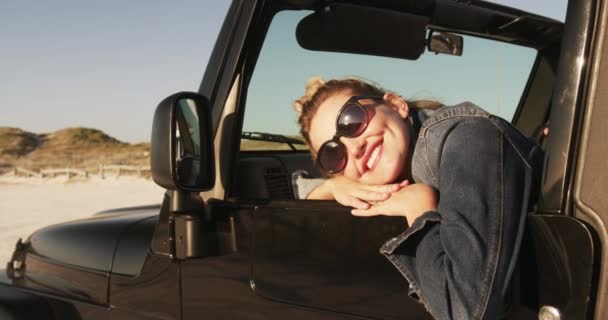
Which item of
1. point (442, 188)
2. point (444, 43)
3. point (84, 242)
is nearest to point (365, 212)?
point (442, 188)

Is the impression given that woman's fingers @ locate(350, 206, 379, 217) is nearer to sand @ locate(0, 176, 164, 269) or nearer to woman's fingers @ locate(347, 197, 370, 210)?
woman's fingers @ locate(347, 197, 370, 210)

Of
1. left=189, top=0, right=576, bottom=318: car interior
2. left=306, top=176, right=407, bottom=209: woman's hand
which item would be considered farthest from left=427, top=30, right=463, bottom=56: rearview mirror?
left=306, top=176, right=407, bottom=209: woman's hand

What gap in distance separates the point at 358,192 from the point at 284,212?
27 cm

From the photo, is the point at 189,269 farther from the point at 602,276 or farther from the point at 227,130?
the point at 602,276

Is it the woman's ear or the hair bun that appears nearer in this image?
the woman's ear

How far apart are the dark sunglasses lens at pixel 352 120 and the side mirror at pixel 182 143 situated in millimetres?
433

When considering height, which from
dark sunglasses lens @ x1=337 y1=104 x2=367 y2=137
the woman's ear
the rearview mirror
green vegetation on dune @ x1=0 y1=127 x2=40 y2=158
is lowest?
green vegetation on dune @ x1=0 y1=127 x2=40 y2=158

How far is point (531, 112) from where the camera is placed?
2900 mm

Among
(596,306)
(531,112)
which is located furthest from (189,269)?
(531,112)

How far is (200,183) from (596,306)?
42.9 inches

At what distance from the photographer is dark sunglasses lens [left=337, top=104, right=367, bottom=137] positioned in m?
1.45

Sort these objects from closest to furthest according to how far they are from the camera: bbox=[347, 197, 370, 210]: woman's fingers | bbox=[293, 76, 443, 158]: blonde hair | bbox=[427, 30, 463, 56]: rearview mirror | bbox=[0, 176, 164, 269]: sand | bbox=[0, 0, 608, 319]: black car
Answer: bbox=[0, 0, 608, 319]: black car < bbox=[347, 197, 370, 210]: woman's fingers < bbox=[293, 76, 443, 158]: blonde hair < bbox=[427, 30, 463, 56]: rearview mirror < bbox=[0, 176, 164, 269]: sand

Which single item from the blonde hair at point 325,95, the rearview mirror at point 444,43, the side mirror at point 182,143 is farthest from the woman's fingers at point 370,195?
the rearview mirror at point 444,43

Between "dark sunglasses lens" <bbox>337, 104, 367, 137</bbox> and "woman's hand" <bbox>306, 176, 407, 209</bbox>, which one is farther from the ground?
"dark sunglasses lens" <bbox>337, 104, 367, 137</bbox>
